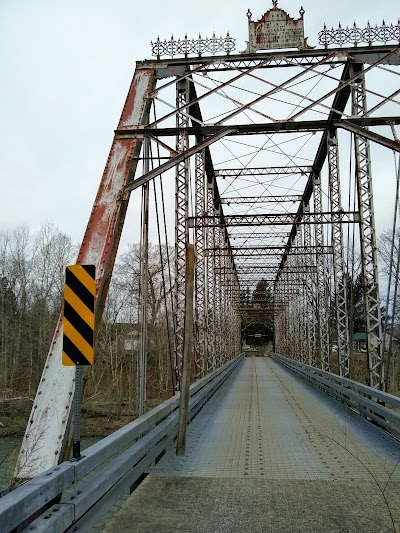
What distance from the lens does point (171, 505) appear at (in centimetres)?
500

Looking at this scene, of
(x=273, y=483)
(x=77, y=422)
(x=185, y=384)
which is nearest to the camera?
(x=77, y=422)

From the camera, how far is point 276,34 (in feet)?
35.3

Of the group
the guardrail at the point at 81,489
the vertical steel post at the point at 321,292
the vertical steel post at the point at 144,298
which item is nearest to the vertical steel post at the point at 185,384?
the vertical steel post at the point at 144,298

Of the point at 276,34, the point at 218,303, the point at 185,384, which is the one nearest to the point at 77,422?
the point at 185,384

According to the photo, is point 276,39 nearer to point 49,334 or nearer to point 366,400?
point 366,400

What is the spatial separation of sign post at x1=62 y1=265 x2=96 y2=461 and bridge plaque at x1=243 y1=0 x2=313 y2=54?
7971 mm

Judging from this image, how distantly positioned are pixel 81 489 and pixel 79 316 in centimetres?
141

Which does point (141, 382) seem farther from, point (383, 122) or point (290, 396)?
point (290, 396)

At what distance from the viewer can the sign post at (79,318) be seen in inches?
171

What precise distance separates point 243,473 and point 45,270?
3751 centimetres

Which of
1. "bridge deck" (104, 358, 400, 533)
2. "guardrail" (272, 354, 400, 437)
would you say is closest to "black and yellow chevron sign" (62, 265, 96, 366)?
"bridge deck" (104, 358, 400, 533)

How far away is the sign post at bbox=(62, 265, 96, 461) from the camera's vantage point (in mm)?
4340

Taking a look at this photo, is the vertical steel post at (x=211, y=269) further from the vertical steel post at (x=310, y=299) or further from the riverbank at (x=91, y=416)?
the vertical steel post at (x=310, y=299)

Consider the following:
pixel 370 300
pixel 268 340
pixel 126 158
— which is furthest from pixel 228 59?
pixel 268 340
